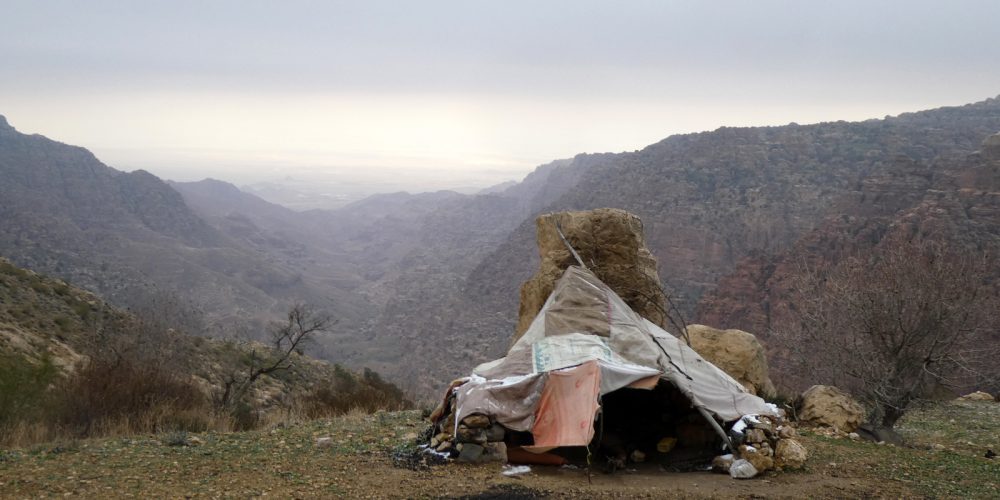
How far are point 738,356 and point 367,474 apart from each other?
1030cm

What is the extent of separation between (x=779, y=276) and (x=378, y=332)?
4907 centimetres

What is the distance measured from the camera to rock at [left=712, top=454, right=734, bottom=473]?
8945 millimetres

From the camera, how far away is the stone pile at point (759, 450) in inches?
345

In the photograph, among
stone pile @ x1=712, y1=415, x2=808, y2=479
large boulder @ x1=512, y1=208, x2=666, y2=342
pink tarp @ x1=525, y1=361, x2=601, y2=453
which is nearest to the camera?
pink tarp @ x1=525, y1=361, x2=601, y2=453

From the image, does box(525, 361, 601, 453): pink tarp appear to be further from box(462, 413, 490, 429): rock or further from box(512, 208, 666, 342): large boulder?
box(512, 208, 666, 342): large boulder

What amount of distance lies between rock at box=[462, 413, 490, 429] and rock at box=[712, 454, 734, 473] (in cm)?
304

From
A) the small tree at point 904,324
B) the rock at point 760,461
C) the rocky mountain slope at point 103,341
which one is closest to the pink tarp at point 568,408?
the rock at point 760,461

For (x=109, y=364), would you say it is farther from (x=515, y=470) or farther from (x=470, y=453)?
(x=515, y=470)

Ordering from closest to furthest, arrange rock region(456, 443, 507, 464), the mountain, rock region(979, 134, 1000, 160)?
rock region(456, 443, 507, 464) → rock region(979, 134, 1000, 160) → the mountain

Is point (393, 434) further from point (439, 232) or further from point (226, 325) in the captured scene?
point (439, 232)

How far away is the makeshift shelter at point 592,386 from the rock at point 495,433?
0.25ft

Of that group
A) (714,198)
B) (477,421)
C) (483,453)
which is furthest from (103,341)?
(714,198)

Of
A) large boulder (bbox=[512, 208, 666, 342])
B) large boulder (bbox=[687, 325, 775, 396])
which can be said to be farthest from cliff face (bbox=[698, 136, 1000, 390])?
large boulder (bbox=[512, 208, 666, 342])

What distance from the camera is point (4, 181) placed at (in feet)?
296
